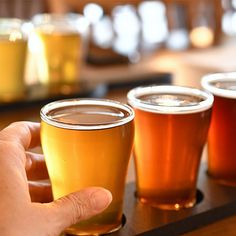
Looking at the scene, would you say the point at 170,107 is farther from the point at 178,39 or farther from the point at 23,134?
the point at 178,39

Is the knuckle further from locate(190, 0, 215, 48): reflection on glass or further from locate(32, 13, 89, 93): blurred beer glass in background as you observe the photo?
locate(190, 0, 215, 48): reflection on glass

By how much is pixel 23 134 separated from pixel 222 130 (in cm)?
28

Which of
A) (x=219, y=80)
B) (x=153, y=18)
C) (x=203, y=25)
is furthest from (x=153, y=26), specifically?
(x=219, y=80)

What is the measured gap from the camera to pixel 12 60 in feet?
3.85

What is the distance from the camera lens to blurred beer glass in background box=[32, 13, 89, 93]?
125 cm

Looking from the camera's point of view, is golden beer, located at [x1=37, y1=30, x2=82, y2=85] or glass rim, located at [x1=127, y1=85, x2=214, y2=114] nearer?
glass rim, located at [x1=127, y1=85, x2=214, y2=114]

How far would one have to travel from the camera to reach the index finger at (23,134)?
0.64 metres

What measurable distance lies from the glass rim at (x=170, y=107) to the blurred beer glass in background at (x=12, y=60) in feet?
1.67

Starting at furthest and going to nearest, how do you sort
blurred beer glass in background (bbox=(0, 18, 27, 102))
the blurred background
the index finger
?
1. the blurred background
2. blurred beer glass in background (bbox=(0, 18, 27, 102))
3. the index finger

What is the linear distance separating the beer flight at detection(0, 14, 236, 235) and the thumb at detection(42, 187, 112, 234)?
0.03 meters

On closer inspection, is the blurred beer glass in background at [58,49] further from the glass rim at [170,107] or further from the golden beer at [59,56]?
the glass rim at [170,107]

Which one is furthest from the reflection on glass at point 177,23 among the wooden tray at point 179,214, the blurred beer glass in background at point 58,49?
the wooden tray at point 179,214

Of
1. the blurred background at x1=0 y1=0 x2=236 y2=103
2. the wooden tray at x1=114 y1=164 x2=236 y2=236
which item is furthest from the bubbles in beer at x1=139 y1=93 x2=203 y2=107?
the blurred background at x1=0 y1=0 x2=236 y2=103

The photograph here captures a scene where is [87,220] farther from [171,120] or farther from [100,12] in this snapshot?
[100,12]
